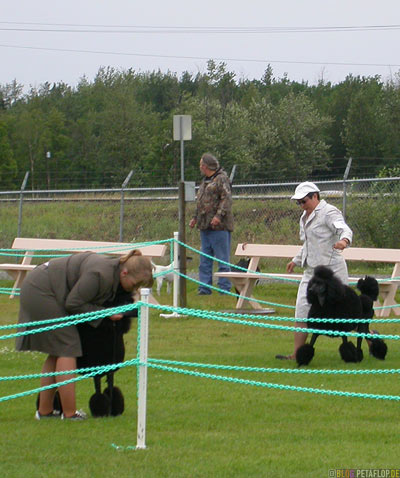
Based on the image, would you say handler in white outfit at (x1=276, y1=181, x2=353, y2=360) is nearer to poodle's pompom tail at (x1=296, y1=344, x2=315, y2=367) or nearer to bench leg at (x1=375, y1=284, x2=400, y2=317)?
poodle's pompom tail at (x1=296, y1=344, x2=315, y2=367)

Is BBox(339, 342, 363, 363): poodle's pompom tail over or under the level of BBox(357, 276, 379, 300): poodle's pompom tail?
under

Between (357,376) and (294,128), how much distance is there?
38.8 m

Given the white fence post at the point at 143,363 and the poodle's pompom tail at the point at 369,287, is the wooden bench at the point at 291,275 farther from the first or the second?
the white fence post at the point at 143,363

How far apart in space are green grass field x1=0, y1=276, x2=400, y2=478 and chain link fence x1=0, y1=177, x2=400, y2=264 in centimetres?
889

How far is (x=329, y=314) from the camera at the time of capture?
8492mm

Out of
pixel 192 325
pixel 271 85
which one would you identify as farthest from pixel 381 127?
pixel 192 325

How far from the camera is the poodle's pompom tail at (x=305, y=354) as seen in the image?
8.53 metres

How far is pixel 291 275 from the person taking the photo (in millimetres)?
12477

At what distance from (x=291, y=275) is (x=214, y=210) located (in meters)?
2.26

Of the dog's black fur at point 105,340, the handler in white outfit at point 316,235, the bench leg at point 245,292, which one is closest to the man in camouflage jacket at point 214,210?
the bench leg at point 245,292

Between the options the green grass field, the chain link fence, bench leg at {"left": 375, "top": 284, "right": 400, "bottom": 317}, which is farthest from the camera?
the chain link fence

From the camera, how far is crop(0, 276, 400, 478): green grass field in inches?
211

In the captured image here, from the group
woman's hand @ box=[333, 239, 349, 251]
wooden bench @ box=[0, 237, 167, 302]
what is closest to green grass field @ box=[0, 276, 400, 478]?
woman's hand @ box=[333, 239, 349, 251]

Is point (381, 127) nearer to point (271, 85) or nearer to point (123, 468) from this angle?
point (271, 85)
